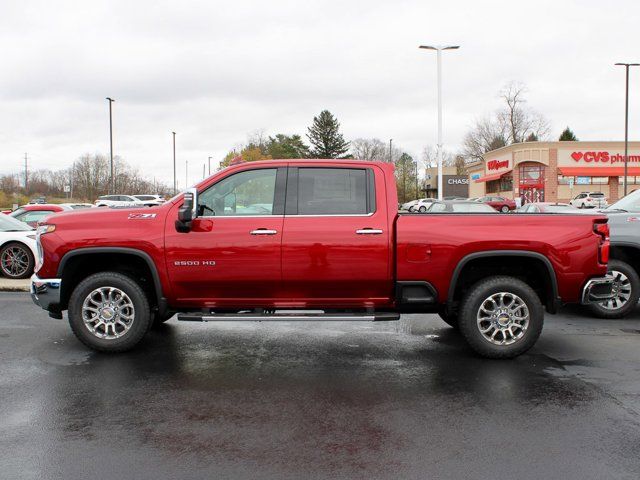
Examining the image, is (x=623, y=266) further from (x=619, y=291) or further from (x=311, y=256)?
(x=311, y=256)

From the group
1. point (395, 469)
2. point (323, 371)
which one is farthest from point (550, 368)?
point (395, 469)

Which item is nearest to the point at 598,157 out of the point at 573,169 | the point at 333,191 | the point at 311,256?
the point at 573,169

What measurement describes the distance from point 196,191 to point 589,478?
4256 millimetres

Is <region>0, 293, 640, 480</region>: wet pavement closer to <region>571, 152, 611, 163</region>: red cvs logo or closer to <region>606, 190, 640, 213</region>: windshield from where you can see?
<region>606, 190, 640, 213</region>: windshield

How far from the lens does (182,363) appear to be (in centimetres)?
591

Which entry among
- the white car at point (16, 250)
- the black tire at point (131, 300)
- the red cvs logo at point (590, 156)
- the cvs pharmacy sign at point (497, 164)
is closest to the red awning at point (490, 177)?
the cvs pharmacy sign at point (497, 164)

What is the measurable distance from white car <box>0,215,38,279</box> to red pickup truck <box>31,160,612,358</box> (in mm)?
5909

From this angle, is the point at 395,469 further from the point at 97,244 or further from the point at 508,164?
the point at 508,164

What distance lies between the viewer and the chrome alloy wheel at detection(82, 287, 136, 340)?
610 cm

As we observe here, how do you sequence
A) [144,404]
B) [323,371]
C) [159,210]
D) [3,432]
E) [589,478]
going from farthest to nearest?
[159,210], [323,371], [144,404], [3,432], [589,478]

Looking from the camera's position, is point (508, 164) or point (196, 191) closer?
point (196, 191)

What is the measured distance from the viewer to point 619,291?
8.18 meters

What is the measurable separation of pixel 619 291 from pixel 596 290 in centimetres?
250

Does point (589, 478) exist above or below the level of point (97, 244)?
below
